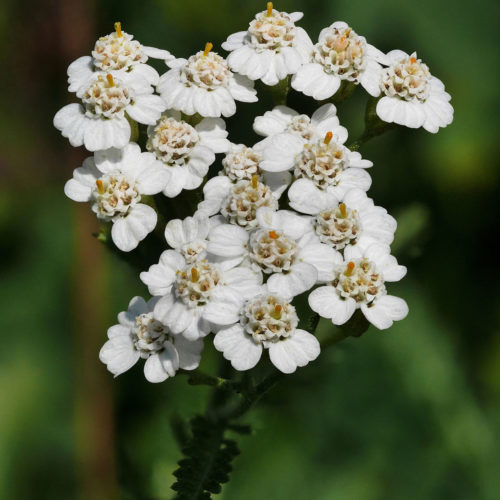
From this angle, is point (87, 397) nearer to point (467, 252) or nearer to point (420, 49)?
point (467, 252)

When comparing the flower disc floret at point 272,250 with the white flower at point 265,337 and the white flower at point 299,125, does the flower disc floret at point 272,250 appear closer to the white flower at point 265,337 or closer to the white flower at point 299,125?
the white flower at point 265,337

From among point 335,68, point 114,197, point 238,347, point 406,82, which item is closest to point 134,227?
point 114,197

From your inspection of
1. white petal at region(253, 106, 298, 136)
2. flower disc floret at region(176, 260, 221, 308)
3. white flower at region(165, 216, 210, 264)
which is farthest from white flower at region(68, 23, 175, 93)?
flower disc floret at region(176, 260, 221, 308)

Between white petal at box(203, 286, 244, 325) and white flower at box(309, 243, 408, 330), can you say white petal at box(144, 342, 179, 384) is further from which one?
white flower at box(309, 243, 408, 330)

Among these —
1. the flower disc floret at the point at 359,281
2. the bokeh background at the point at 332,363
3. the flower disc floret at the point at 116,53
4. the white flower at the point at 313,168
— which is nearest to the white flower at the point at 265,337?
the flower disc floret at the point at 359,281

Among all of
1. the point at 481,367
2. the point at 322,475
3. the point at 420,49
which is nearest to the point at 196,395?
the point at 322,475

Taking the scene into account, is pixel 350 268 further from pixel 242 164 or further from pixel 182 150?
pixel 182 150
